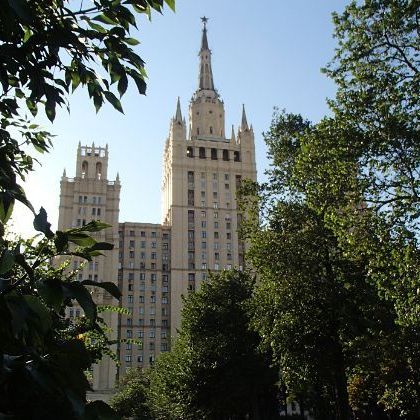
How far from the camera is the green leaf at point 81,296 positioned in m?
2.40

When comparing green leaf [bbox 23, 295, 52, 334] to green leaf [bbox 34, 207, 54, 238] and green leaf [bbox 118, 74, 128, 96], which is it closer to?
green leaf [bbox 34, 207, 54, 238]

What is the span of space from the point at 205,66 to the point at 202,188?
3478 centimetres

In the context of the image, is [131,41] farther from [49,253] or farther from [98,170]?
[98,170]

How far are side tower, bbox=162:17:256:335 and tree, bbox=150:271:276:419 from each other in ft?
240

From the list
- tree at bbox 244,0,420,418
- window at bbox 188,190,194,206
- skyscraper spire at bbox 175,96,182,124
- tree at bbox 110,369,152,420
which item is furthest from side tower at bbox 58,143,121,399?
tree at bbox 244,0,420,418

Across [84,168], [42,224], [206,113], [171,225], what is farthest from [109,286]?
[206,113]

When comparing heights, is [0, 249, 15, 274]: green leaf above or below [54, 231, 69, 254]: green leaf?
below

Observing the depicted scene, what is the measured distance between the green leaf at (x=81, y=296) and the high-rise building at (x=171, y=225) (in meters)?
107

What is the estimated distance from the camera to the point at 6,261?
229cm

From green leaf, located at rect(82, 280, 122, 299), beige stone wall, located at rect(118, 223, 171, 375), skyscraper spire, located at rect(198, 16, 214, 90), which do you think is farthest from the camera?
skyscraper spire, located at rect(198, 16, 214, 90)

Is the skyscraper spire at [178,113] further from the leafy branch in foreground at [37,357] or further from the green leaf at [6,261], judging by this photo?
the green leaf at [6,261]

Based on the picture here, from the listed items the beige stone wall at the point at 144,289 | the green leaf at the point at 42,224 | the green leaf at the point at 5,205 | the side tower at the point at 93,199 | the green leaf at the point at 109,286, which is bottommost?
the green leaf at the point at 109,286

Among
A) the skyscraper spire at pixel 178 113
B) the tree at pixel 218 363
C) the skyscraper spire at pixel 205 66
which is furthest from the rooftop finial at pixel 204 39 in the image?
the tree at pixel 218 363

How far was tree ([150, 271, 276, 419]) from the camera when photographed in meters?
37.2
